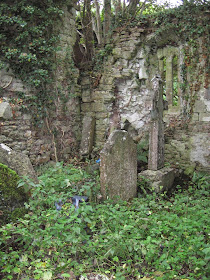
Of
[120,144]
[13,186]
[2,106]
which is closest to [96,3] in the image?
[2,106]

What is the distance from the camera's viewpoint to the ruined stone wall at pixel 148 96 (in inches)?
259

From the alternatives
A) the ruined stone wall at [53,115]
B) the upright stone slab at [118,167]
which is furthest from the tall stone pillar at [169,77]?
the upright stone slab at [118,167]

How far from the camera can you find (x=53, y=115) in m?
7.11

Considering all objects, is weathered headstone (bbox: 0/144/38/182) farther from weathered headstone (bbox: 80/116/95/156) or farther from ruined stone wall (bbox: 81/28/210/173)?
weathered headstone (bbox: 80/116/95/156)

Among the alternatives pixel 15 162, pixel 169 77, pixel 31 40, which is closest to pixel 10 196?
pixel 15 162

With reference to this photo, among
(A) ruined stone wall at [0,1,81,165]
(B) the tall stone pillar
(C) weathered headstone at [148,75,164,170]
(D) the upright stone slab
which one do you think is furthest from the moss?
(B) the tall stone pillar

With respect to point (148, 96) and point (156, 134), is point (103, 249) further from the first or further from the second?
point (148, 96)

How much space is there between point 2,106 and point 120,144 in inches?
124

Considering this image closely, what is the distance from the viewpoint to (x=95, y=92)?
8047mm

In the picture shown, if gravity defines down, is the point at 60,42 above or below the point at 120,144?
above

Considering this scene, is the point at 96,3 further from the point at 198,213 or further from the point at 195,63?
the point at 198,213

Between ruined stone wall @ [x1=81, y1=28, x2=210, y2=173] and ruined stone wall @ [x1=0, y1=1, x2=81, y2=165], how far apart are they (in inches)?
26.8

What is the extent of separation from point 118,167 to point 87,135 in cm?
347

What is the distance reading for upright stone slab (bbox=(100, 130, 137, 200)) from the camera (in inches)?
170
